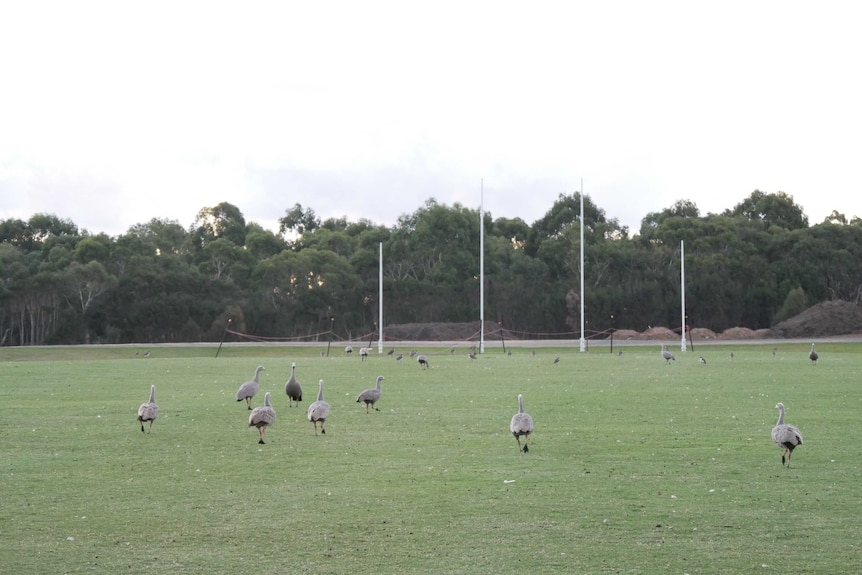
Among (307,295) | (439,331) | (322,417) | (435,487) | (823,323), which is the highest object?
(307,295)

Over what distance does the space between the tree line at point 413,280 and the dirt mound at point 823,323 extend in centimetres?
628

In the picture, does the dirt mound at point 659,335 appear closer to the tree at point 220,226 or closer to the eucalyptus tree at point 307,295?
the eucalyptus tree at point 307,295

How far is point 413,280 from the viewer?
88188mm

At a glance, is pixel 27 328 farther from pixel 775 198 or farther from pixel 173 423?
pixel 775 198

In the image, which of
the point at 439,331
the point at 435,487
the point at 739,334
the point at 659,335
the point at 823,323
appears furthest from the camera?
the point at 439,331

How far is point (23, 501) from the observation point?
1150 centimetres

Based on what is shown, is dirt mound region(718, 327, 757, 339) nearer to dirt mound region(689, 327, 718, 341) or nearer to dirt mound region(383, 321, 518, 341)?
dirt mound region(689, 327, 718, 341)

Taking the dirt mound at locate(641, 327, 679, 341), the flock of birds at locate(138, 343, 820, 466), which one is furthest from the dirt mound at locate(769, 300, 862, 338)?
the flock of birds at locate(138, 343, 820, 466)

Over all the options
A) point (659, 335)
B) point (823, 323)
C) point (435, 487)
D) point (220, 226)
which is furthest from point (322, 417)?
point (220, 226)

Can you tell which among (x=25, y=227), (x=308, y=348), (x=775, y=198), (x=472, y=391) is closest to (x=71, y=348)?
(x=308, y=348)

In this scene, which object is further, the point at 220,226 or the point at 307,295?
the point at 220,226

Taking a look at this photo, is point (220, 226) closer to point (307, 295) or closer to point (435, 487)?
point (307, 295)

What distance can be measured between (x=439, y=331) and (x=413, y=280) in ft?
28.7

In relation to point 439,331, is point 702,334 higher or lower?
lower
